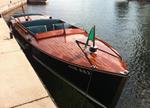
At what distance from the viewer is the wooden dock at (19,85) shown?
10148 millimetres

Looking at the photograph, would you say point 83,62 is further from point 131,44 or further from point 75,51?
point 131,44

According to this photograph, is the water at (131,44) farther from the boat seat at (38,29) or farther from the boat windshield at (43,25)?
the boat seat at (38,29)

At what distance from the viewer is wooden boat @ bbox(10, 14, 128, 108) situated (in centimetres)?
1218

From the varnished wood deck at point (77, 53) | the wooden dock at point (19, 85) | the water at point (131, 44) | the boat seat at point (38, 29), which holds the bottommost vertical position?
the water at point (131, 44)

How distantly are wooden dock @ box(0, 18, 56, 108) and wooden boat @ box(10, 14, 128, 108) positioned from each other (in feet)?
5.47

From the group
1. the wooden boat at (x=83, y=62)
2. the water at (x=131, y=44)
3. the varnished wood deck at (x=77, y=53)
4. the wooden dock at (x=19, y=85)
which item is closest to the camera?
the wooden dock at (x=19, y=85)

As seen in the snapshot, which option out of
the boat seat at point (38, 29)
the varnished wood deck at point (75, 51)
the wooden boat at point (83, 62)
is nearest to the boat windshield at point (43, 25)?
the boat seat at point (38, 29)

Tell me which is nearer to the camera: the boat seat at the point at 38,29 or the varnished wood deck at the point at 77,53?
the varnished wood deck at the point at 77,53

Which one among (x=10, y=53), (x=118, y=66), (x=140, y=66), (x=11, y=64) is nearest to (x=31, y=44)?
(x=10, y=53)

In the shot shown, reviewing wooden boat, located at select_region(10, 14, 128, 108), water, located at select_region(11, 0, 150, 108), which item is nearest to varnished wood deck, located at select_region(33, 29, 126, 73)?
wooden boat, located at select_region(10, 14, 128, 108)

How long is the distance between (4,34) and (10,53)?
547cm

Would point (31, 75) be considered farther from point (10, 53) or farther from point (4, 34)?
point (4, 34)

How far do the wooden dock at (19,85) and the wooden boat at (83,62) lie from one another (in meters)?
1.67

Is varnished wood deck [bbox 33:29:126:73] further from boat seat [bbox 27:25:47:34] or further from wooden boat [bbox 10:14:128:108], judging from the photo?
boat seat [bbox 27:25:47:34]
